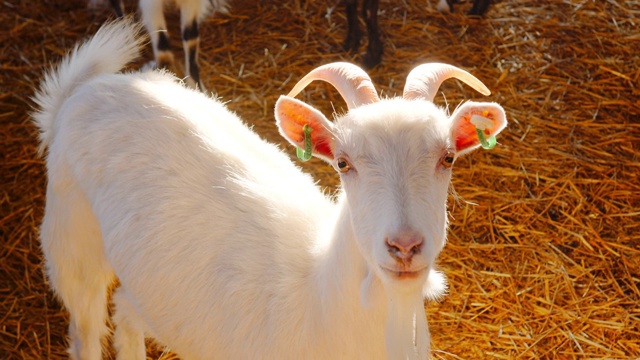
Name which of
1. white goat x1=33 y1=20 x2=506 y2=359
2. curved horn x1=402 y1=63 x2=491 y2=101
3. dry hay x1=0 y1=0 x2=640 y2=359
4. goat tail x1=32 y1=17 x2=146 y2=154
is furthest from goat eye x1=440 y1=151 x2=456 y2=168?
goat tail x1=32 y1=17 x2=146 y2=154

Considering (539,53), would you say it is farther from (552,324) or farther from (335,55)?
(552,324)

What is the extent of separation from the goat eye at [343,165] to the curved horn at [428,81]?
34cm

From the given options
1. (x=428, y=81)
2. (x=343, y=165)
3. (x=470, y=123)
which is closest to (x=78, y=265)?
(x=343, y=165)

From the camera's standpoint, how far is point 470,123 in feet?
8.24

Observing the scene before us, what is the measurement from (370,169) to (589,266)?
2646mm

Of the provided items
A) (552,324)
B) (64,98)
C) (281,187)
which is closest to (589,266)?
(552,324)

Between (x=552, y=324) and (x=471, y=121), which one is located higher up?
(x=471, y=121)

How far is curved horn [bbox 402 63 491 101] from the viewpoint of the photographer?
2631 mm

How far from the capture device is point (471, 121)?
245 cm

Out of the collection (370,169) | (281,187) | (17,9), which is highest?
(370,169)

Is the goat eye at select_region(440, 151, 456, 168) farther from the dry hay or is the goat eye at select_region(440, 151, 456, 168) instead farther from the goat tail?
the goat tail

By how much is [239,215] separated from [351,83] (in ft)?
2.53

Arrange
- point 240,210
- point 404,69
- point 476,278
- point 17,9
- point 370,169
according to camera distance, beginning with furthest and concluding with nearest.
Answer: point 17,9 < point 404,69 < point 476,278 < point 240,210 < point 370,169

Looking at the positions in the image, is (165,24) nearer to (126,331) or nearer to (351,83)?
(126,331)
